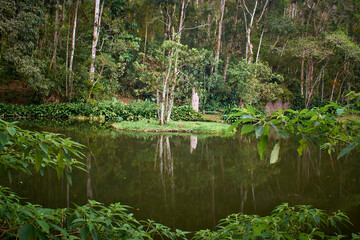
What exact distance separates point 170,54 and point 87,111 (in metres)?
5.01

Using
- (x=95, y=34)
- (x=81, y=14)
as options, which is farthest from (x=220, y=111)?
(x=81, y=14)

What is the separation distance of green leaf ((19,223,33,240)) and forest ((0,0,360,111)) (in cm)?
1133

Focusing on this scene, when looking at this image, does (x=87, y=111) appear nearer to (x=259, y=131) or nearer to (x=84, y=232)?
(x=84, y=232)

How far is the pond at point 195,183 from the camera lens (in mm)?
3820

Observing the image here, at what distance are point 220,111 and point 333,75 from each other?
1008cm

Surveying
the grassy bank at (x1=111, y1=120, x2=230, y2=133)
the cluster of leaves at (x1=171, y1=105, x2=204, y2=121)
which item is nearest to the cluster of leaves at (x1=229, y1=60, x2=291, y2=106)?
the cluster of leaves at (x1=171, y1=105, x2=204, y2=121)

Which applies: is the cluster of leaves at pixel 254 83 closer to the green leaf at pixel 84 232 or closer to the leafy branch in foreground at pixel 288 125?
the leafy branch in foreground at pixel 288 125

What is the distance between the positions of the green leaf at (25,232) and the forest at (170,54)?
11329mm

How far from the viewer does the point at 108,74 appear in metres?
18.9

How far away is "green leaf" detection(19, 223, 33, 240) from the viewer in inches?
41.4

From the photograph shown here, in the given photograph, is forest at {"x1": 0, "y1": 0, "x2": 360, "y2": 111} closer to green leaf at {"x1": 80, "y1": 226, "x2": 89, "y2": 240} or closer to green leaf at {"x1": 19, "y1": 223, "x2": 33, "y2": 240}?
green leaf at {"x1": 80, "y1": 226, "x2": 89, "y2": 240}

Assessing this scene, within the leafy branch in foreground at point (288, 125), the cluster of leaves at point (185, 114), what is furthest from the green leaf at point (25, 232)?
the cluster of leaves at point (185, 114)

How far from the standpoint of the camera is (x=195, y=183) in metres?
5.07

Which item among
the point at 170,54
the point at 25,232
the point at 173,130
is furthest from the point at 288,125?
the point at 170,54
